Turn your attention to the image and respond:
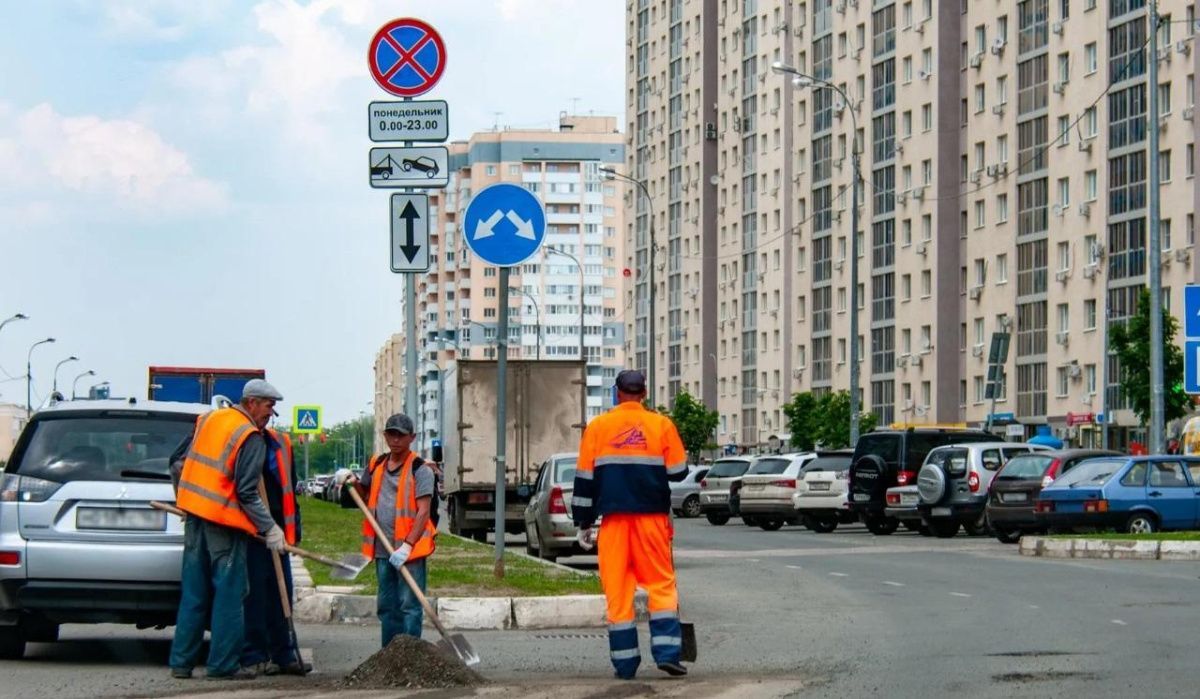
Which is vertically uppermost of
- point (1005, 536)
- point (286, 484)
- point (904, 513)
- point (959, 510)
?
point (286, 484)

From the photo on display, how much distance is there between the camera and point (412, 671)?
1068 cm

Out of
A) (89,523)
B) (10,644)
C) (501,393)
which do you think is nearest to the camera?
(89,523)

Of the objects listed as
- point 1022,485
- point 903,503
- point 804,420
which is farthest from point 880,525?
point 804,420

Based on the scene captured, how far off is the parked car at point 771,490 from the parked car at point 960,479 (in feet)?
18.7

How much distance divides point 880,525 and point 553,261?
151420mm

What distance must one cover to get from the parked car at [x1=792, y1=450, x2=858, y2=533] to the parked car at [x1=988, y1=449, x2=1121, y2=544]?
6.98 meters

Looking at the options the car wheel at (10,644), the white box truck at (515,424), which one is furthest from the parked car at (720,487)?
the car wheel at (10,644)

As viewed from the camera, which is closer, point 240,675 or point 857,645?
point 240,675

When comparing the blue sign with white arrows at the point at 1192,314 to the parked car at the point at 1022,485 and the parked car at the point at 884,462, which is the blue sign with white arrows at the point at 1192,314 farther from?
the parked car at the point at 884,462

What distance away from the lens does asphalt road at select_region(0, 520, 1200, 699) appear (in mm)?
10617

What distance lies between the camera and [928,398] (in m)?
89.8

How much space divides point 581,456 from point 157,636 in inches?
187

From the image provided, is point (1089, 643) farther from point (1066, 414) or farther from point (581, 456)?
point (1066, 414)

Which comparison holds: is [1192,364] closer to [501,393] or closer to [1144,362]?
[501,393]
